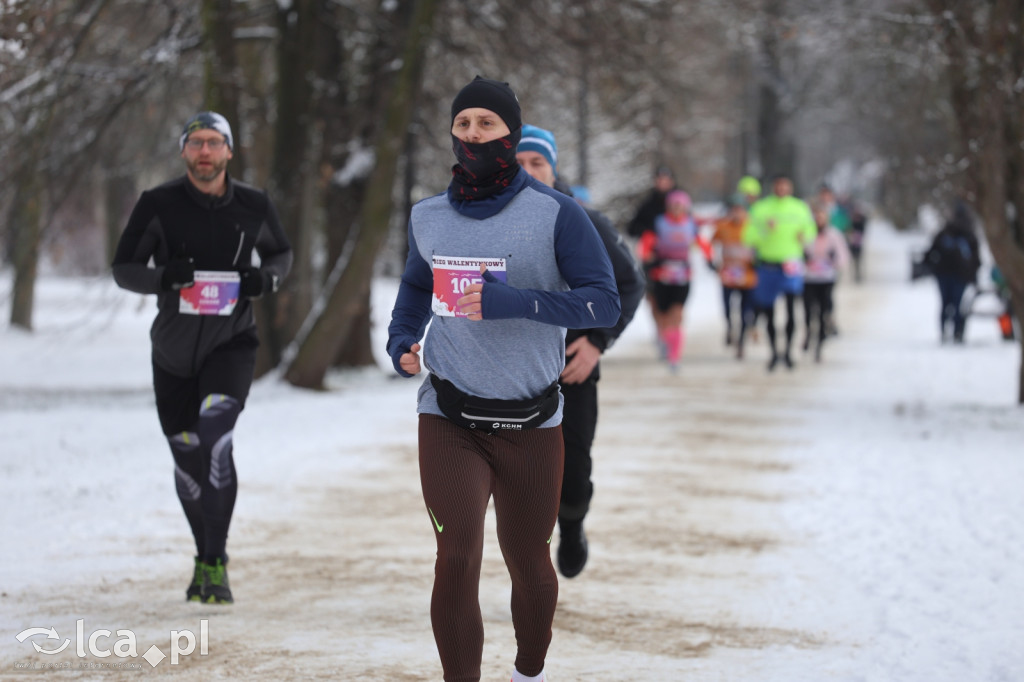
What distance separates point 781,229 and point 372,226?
4.61m

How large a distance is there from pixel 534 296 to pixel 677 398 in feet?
30.3

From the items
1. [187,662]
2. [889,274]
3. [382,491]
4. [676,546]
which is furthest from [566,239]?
[889,274]

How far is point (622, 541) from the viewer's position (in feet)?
22.9

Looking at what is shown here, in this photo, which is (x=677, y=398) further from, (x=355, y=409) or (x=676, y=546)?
(x=676, y=546)

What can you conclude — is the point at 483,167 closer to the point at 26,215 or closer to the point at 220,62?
the point at 220,62

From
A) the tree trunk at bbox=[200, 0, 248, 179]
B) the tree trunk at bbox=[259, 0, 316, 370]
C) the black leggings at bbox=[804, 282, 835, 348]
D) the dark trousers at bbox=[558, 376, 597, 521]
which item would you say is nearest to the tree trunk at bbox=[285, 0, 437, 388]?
the tree trunk at bbox=[259, 0, 316, 370]

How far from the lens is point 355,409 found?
12031 mm

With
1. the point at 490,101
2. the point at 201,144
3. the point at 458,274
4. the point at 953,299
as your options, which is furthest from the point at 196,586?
the point at 953,299

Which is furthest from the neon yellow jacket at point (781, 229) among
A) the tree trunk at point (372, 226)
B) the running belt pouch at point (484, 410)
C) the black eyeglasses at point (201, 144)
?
the running belt pouch at point (484, 410)

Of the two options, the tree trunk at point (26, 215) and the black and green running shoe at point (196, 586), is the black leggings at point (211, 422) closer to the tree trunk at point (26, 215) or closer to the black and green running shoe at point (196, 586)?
the black and green running shoe at point (196, 586)

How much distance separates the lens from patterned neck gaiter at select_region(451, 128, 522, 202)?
387 cm

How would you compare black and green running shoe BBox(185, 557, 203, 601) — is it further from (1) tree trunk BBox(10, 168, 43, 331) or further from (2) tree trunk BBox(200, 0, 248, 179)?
(1) tree trunk BBox(10, 168, 43, 331)

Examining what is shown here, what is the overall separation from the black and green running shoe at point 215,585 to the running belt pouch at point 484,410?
195 cm

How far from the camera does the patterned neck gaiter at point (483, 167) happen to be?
3.87m
